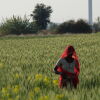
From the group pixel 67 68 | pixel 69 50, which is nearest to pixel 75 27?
pixel 67 68

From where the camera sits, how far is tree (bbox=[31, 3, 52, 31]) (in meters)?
71.6

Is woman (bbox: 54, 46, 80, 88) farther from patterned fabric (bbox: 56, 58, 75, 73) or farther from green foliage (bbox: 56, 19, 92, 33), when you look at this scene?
green foliage (bbox: 56, 19, 92, 33)

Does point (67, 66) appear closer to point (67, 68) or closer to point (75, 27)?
point (67, 68)

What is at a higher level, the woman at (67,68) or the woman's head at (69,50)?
the woman's head at (69,50)

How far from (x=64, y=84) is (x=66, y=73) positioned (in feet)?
0.78

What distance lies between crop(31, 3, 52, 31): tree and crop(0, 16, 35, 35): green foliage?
14.7 ft

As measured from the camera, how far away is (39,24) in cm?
7144

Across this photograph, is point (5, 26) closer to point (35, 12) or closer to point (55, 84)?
point (35, 12)

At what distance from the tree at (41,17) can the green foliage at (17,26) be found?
4.48 m

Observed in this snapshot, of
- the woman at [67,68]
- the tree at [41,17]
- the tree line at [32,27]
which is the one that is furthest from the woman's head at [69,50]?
the tree at [41,17]

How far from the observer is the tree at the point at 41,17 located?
7156cm

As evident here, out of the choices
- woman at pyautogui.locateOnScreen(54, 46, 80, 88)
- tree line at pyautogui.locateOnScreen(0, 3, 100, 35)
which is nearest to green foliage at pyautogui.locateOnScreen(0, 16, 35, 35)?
tree line at pyautogui.locateOnScreen(0, 3, 100, 35)

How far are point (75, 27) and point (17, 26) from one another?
9.23m

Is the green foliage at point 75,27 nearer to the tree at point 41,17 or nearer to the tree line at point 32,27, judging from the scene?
the tree line at point 32,27
